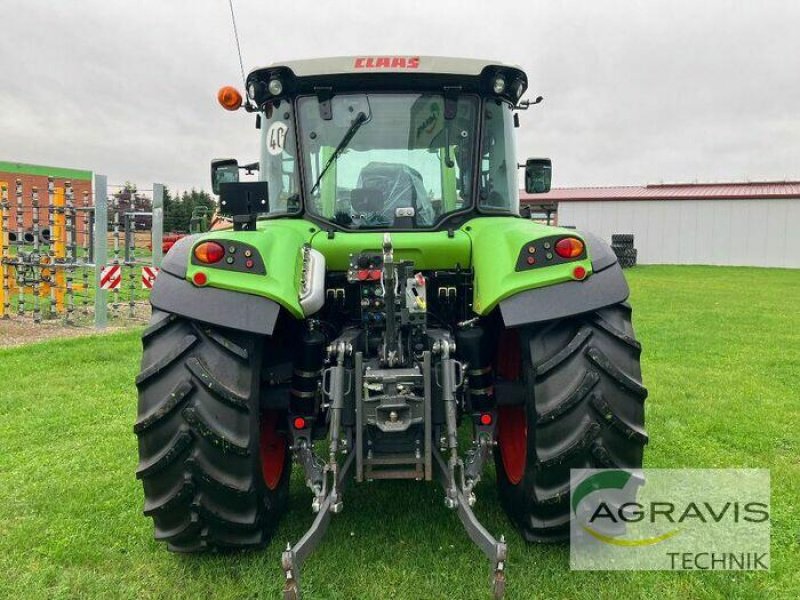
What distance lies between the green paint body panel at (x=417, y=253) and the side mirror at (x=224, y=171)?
779 mm

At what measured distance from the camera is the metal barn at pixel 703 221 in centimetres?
2897

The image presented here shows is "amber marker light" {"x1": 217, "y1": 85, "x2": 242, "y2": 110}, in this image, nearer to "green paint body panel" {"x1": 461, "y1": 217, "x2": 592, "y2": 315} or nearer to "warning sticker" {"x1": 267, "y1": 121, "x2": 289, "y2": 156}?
"warning sticker" {"x1": 267, "y1": 121, "x2": 289, "y2": 156}

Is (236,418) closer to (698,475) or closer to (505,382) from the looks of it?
(505,382)

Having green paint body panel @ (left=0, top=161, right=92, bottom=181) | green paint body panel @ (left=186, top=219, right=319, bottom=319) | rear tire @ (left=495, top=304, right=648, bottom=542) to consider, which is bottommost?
rear tire @ (left=495, top=304, right=648, bottom=542)

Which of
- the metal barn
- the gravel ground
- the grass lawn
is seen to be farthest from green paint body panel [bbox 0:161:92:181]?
the metal barn

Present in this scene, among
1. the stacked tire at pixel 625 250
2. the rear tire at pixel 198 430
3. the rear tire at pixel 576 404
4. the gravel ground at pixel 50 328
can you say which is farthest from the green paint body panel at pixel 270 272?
the stacked tire at pixel 625 250

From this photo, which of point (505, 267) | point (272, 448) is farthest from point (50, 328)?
point (505, 267)

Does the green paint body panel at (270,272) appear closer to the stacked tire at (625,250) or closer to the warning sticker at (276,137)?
the warning sticker at (276,137)

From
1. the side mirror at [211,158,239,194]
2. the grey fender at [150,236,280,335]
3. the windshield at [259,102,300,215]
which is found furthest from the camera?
the side mirror at [211,158,239,194]

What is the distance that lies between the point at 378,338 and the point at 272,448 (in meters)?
0.83

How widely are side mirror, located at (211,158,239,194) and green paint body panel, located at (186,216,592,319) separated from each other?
779 mm

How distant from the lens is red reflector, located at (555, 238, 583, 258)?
2.71m

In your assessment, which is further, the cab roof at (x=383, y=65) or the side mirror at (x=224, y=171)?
the side mirror at (x=224, y=171)

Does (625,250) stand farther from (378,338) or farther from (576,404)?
(576,404)
